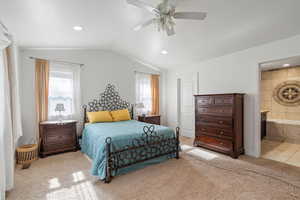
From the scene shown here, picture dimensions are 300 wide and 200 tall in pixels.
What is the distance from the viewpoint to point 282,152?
3.61 meters

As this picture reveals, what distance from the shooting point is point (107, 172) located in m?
2.36

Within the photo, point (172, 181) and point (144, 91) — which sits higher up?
point (144, 91)

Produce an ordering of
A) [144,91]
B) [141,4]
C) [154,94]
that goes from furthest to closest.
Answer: [154,94] < [144,91] < [141,4]

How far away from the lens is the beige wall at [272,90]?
15.6ft

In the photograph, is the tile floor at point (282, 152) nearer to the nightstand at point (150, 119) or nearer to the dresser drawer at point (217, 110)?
the dresser drawer at point (217, 110)

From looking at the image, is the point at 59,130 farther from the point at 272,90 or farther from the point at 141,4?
the point at 272,90

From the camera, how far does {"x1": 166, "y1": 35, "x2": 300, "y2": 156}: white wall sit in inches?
120

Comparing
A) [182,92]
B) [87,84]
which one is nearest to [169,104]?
[182,92]

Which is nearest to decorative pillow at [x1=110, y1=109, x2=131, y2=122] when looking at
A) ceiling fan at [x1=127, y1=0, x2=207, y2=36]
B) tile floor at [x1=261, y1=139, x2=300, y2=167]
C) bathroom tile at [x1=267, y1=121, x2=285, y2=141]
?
ceiling fan at [x1=127, y1=0, x2=207, y2=36]

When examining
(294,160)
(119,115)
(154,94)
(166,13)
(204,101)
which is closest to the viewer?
(166,13)

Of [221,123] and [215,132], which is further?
[215,132]

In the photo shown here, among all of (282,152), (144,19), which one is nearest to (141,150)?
(144,19)

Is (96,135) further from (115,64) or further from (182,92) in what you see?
(182,92)

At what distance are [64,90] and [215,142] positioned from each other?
417cm
